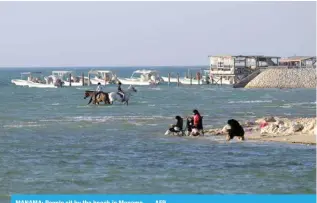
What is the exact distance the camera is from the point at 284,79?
93.6 metres

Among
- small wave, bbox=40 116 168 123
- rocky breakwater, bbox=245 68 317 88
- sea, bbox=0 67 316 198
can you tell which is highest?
rocky breakwater, bbox=245 68 317 88

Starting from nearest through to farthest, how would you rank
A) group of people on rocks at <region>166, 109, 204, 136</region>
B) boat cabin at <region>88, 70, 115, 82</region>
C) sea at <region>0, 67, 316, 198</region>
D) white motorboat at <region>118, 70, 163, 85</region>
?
sea at <region>0, 67, 316, 198</region> < group of people on rocks at <region>166, 109, 204, 136</region> < white motorboat at <region>118, 70, 163, 85</region> < boat cabin at <region>88, 70, 115, 82</region>

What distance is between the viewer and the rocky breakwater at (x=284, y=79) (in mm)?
92812

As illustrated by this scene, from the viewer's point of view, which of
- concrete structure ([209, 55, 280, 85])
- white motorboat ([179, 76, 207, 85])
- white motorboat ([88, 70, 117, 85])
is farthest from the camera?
white motorboat ([88, 70, 117, 85])

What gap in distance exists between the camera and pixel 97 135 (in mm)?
32375

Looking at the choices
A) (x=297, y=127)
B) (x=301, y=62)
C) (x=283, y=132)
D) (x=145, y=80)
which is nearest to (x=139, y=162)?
(x=283, y=132)

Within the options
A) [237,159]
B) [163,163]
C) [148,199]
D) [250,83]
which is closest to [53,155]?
[163,163]

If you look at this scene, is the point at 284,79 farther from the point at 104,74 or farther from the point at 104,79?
the point at 104,74

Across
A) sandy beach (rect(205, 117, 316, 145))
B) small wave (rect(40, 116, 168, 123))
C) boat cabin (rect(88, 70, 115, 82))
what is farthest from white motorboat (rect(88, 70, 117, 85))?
sandy beach (rect(205, 117, 316, 145))

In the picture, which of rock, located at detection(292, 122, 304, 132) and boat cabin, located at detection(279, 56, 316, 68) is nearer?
rock, located at detection(292, 122, 304, 132)

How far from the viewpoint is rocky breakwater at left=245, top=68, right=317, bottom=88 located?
92812 millimetres

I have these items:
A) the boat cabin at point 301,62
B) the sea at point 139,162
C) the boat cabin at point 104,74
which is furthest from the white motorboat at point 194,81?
the sea at point 139,162

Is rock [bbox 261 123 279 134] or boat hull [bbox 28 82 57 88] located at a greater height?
rock [bbox 261 123 279 134]

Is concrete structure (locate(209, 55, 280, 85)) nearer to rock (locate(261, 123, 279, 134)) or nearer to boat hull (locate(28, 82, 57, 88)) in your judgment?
boat hull (locate(28, 82, 57, 88))
